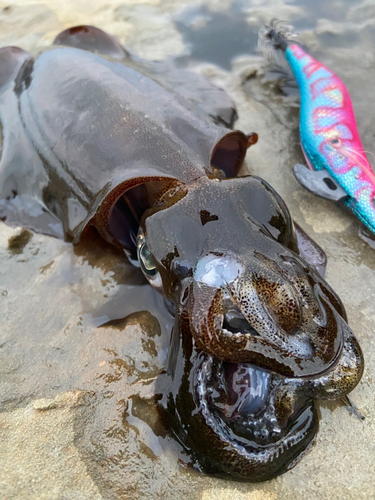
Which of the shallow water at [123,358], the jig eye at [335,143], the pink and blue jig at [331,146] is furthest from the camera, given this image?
the jig eye at [335,143]

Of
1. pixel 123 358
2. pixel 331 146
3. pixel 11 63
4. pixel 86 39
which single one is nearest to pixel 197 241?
pixel 123 358

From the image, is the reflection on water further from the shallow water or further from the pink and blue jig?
the pink and blue jig

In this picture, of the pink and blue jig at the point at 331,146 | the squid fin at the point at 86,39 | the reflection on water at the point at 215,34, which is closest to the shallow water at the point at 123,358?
the pink and blue jig at the point at 331,146

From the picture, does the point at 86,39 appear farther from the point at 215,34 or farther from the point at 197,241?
the point at 197,241

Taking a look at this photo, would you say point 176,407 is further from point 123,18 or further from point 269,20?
point 123,18

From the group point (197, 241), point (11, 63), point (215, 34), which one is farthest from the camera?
point (215, 34)

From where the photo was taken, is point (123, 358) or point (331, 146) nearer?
point (123, 358)

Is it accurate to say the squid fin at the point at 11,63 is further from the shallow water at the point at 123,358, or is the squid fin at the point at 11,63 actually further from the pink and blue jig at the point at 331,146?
the pink and blue jig at the point at 331,146

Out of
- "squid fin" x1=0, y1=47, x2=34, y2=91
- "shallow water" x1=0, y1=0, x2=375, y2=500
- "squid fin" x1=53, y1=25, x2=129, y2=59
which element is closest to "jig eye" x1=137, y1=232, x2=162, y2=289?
"shallow water" x1=0, y1=0, x2=375, y2=500
